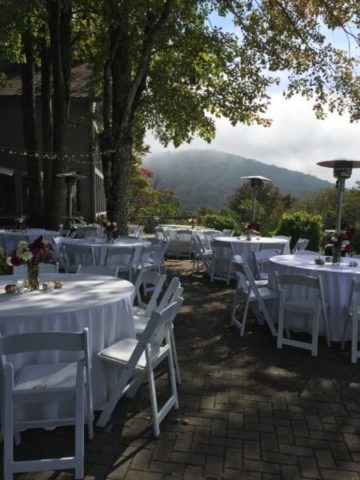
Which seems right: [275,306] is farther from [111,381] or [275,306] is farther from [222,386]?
[111,381]

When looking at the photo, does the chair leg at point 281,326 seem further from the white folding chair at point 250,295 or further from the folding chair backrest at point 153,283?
the folding chair backrest at point 153,283

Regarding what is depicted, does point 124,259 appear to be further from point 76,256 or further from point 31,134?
point 31,134

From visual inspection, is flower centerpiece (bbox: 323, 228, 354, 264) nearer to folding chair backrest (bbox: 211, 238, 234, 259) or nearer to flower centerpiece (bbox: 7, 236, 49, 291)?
folding chair backrest (bbox: 211, 238, 234, 259)

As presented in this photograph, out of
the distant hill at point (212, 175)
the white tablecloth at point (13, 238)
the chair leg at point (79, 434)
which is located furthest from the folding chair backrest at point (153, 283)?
the distant hill at point (212, 175)

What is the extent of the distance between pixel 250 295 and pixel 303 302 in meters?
0.79

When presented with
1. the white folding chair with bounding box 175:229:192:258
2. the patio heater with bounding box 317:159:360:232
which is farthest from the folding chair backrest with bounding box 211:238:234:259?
the white folding chair with bounding box 175:229:192:258

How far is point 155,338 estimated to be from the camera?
3.34 meters

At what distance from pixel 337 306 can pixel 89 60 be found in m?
12.0

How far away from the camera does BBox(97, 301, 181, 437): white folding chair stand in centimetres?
297

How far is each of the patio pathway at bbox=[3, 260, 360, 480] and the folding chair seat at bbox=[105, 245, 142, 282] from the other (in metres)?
2.47

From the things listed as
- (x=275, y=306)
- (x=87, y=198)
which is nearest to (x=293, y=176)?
(x=87, y=198)

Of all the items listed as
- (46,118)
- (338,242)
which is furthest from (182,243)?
(338,242)

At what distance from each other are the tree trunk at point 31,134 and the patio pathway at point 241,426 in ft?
34.1

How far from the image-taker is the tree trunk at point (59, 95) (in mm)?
11492
